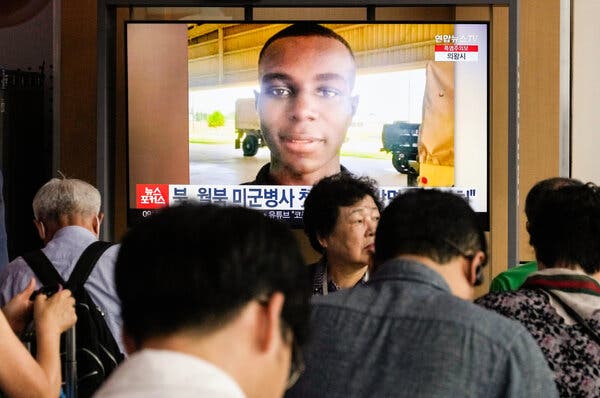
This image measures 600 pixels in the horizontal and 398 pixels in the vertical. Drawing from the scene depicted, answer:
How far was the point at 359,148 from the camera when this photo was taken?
5578 mm

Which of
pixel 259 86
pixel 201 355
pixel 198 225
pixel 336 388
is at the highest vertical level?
pixel 259 86

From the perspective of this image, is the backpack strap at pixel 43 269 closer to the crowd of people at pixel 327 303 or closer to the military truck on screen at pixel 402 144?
the crowd of people at pixel 327 303

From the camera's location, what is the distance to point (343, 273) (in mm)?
3549

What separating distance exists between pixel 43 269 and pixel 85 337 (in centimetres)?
36

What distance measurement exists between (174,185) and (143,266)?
4.49m

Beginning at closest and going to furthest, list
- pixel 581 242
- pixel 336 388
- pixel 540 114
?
pixel 336 388
pixel 581 242
pixel 540 114

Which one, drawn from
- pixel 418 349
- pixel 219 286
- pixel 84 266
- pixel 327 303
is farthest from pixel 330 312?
pixel 84 266

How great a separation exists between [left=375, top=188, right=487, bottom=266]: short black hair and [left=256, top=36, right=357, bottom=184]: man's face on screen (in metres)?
3.57

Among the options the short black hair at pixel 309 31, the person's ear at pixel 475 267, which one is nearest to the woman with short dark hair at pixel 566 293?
the person's ear at pixel 475 267

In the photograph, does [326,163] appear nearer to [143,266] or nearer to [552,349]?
[552,349]

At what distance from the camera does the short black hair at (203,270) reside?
1.12 m

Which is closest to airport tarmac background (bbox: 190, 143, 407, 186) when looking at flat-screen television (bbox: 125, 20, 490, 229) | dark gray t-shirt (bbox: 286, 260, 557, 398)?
flat-screen television (bbox: 125, 20, 490, 229)

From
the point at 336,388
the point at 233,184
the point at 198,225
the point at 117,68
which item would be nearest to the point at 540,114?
the point at 233,184

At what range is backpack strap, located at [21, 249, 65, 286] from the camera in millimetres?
3098
